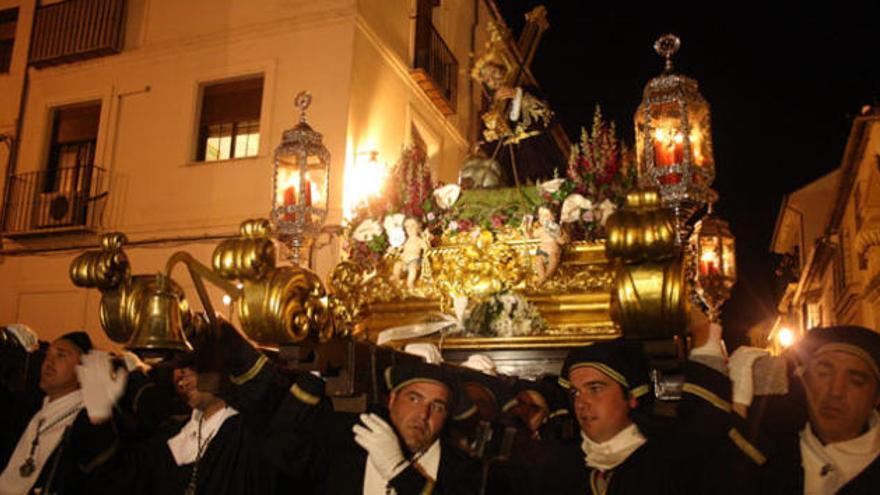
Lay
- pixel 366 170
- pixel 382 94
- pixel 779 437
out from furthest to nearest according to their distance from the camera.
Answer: pixel 382 94, pixel 366 170, pixel 779 437

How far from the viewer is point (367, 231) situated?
6.46 metres

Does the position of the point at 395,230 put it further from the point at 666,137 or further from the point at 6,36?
the point at 6,36

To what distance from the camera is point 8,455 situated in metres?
5.20

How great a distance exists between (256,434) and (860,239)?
1331cm

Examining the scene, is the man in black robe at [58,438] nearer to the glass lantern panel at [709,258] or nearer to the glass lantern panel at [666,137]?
the glass lantern panel at [666,137]

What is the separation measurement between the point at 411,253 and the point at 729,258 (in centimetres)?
244

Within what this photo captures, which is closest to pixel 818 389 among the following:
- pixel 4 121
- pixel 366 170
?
pixel 366 170

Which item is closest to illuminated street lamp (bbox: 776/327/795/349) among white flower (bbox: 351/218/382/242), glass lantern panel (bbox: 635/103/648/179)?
white flower (bbox: 351/218/382/242)

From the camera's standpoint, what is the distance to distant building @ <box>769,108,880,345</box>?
13.4 meters

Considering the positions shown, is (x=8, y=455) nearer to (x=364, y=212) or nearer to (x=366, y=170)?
(x=364, y=212)

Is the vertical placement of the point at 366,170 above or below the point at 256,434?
above

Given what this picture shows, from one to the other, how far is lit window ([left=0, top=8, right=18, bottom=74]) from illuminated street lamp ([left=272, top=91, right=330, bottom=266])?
30.2 ft

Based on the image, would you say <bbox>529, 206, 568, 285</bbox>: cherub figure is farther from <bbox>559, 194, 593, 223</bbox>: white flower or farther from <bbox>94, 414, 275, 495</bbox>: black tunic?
<bbox>94, 414, 275, 495</bbox>: black tunic

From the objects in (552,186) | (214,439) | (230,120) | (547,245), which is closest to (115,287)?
(214,439)
